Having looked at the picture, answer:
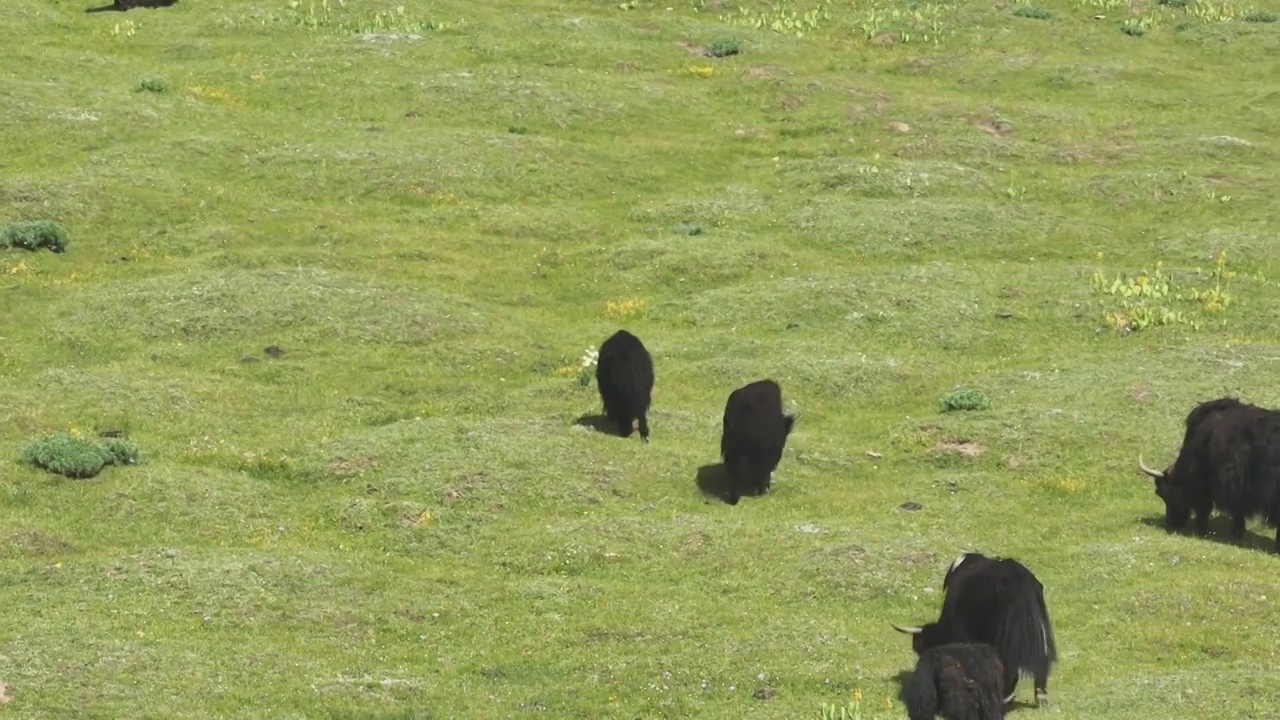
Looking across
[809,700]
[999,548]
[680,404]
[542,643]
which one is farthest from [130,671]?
[680,404]

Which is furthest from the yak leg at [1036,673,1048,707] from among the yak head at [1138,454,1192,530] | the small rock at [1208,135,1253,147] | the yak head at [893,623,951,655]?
the small rock at [1208,135,1253,147]

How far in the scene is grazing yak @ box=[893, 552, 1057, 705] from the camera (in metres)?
18.5

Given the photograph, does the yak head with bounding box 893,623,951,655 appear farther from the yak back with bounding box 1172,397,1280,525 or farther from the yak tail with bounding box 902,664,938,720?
the yak back with bounding box 1172,397,1280,525

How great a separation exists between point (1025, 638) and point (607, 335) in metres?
20.4

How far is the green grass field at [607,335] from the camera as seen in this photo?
21234 millimetres

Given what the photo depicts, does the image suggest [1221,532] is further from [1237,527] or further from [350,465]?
[350,465]

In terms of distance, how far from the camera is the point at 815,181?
49.3 metres

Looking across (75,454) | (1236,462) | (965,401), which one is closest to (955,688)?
(1236,462)

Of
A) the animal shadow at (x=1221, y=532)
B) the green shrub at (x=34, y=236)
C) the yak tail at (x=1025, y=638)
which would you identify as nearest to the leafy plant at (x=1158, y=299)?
the animal shadow at (x=1221, y=532)

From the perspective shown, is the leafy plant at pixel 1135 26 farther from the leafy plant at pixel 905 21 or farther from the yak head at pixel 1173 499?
the yak head at pixel 1173 499

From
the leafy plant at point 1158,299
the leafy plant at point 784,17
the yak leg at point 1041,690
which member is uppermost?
the leafy plant at point 784,17

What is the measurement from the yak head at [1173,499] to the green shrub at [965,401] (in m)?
5.90

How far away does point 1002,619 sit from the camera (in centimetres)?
1861

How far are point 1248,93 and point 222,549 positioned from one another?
148ft
